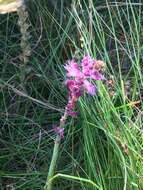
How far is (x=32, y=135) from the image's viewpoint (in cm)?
149

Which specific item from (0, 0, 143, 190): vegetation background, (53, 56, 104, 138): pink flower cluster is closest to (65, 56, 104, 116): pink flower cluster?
(53, 56, 104, 138): pink flower cluster

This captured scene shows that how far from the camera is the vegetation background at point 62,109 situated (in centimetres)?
118

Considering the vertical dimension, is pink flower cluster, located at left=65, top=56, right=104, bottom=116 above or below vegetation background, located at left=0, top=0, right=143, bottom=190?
above

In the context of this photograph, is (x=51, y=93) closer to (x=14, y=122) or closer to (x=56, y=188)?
(x=14, y=122)

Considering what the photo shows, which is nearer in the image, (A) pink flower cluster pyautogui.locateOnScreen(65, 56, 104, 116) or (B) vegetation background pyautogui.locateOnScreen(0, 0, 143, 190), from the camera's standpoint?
(A) pink flower cluster pyautogui.locateOnScreen(65, 56, 104, 116)

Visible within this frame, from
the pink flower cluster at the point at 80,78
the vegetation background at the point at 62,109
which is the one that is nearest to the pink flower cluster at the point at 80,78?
the pink flower cluster at the point at 80,78

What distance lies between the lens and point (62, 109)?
54.1 inches

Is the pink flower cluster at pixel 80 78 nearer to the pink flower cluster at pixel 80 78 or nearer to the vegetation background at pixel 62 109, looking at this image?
the pink flower cluster at pixel 80 78

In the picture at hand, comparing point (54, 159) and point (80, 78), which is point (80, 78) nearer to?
point (80, 78)

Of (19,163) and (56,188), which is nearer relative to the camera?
(56,188)

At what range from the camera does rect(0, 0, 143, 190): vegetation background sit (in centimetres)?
118

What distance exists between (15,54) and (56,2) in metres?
0.25

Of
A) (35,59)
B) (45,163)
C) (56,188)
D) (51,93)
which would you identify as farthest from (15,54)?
(56,188)

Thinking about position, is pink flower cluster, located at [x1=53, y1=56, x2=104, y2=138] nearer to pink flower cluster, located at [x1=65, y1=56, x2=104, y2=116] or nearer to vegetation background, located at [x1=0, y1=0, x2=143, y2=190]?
pink flower cluster, located at [x1=65, y1=56, x2=104, y2=116]
